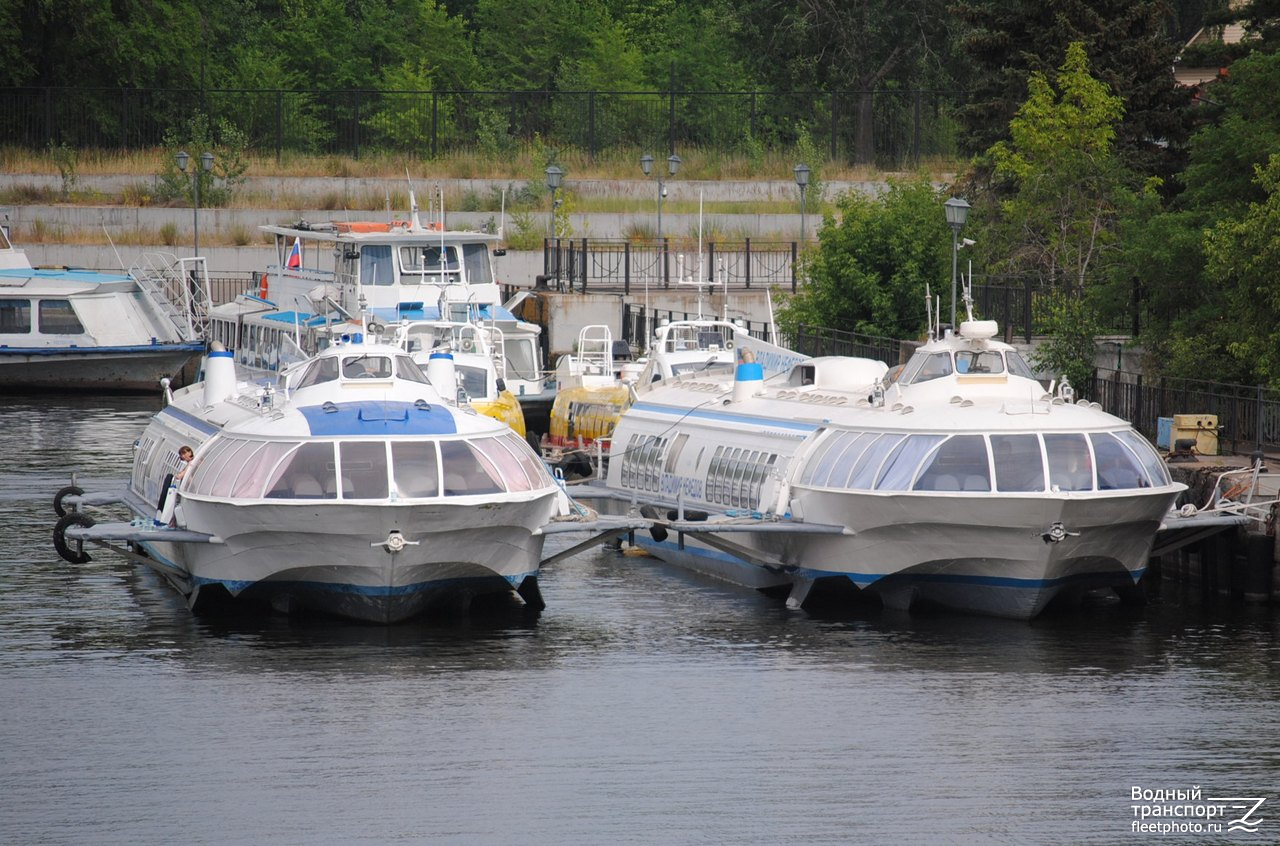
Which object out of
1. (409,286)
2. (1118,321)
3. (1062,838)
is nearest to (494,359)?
(409,286)

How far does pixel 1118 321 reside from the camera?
44.0 meters

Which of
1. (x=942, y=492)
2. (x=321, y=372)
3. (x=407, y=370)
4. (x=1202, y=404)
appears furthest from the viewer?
(x=1202, y=404)

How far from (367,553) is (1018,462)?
8716 mm

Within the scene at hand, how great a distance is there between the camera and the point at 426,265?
5384 cm

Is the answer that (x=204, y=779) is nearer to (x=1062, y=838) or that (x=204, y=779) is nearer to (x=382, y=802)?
(x=382, y=802)

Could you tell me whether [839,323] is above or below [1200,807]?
above

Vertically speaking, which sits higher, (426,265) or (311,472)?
(426,265)

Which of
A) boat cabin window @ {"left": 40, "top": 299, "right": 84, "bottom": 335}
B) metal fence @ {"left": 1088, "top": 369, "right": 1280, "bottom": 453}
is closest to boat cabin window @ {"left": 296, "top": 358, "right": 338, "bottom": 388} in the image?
metal fence @ {"left": 1088, "top": 369, "right": 1280, "bottom": 453}

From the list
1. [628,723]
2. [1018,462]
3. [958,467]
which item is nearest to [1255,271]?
[1018,462]

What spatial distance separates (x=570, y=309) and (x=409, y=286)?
10.2 meters

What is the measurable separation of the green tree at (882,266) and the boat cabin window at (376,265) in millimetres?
10548

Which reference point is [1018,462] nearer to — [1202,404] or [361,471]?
[361,471]

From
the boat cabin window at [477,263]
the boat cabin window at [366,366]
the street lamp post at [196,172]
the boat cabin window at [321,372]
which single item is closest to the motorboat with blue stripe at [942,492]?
the boat cabin window at [366,366]

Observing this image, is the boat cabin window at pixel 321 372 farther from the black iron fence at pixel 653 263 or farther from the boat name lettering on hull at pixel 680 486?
the black iron fence at pixel 653 263
